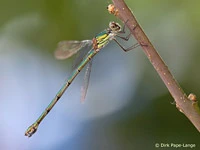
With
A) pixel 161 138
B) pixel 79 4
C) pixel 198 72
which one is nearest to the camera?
pixel 161 138

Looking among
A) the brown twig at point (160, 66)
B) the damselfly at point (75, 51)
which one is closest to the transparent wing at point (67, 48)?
the damselfly at point (75, 51)

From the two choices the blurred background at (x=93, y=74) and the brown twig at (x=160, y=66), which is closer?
the brown twig at (x=160, y=66)

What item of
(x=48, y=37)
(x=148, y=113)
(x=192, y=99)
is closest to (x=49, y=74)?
(x=48, y=37)

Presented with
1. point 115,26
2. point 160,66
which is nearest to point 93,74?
point 115,26

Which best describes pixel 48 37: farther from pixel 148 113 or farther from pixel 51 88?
pixel 148 113

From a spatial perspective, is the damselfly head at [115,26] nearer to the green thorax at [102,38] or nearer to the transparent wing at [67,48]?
the green thorax at [102,38]

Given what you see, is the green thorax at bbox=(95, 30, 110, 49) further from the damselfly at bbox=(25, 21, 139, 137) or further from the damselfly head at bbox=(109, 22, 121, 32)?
the damselfly head at bbox=(109, 22, 121, 32)

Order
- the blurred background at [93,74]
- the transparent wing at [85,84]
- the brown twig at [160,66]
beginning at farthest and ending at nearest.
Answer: the blurred background at [93,74] → the transparent wing at [85,84] → the brown twig at [160,66]
